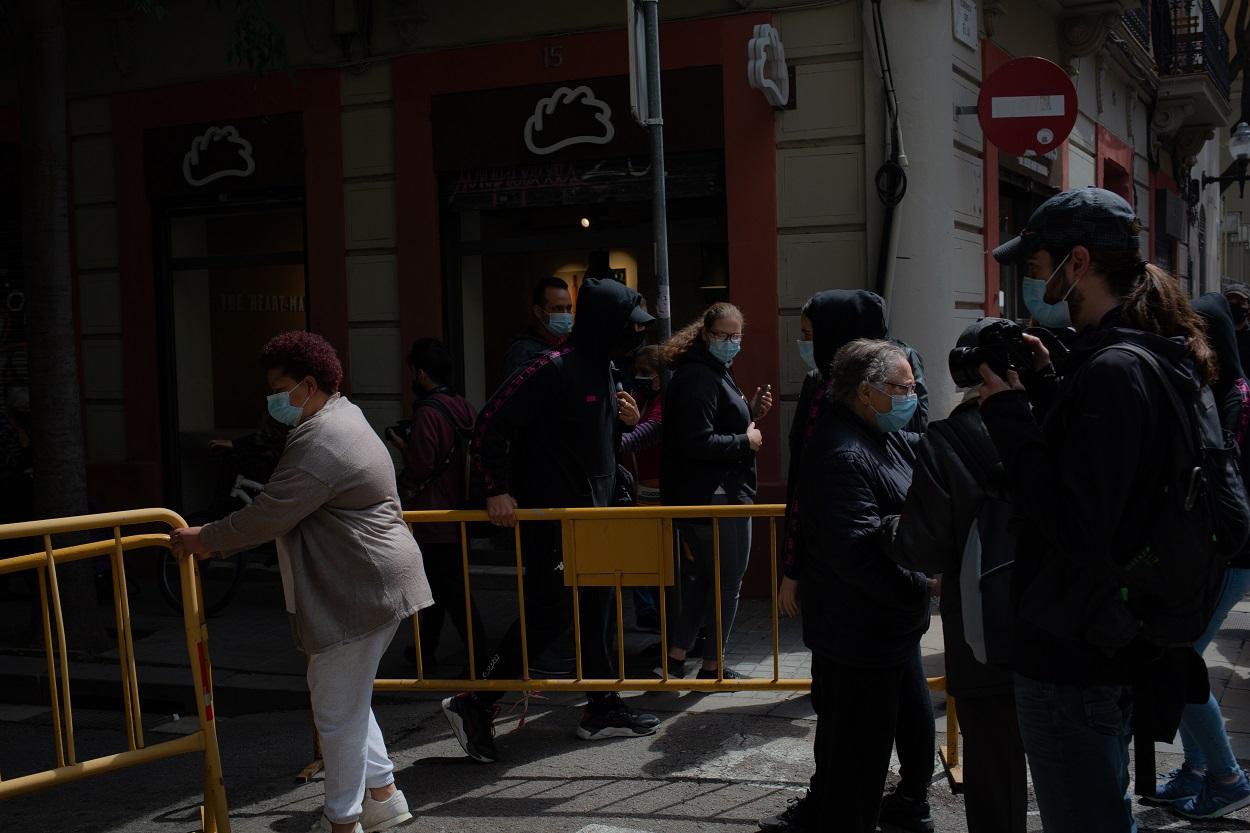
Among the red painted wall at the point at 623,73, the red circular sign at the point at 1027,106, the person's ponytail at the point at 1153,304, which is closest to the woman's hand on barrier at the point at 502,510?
the person's ponytail at the point at 1153,304

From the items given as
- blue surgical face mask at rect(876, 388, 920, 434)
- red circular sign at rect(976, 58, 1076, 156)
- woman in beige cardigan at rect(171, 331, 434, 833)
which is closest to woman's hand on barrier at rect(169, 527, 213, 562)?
woman in beige cardigan at rect(171, 331, 434, 833)

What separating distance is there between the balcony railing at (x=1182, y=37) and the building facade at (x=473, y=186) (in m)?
4.59

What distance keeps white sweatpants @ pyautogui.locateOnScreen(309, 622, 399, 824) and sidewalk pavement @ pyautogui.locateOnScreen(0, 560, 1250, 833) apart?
402 millimetres

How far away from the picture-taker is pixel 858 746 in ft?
12.6

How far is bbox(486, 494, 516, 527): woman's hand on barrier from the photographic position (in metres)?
5.45

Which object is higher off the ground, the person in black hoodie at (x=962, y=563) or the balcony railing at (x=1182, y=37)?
the balcony railing at (x=1182, y=37)

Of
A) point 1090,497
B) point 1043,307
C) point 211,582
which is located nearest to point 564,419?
point 1043,307

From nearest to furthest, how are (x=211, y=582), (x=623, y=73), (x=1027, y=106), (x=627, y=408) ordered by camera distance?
(x=627, y=408)
(x=1027, y=106)
(x=623, y=73)
(x=211, y=582)

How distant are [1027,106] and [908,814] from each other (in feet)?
17.8

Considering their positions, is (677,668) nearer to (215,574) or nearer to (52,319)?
(52,319)

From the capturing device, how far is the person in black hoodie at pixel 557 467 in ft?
18.1

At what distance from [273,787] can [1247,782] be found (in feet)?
12.4

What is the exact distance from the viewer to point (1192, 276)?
2069cm

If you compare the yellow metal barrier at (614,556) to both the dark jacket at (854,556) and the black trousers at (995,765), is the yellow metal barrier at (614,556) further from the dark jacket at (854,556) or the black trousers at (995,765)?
the black trousers at (995,765)
